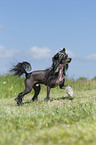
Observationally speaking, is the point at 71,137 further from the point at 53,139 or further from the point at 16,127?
the point at 16,127

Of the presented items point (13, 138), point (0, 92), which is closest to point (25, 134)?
point (13, 138)

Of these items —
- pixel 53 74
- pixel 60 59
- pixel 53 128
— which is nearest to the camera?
pixel 53 128

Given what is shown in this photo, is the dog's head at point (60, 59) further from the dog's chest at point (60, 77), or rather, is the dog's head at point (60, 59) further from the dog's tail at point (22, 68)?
the dog's tail at point (22, 68)

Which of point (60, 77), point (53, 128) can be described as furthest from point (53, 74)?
point (53, 128)

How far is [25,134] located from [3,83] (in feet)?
36.4

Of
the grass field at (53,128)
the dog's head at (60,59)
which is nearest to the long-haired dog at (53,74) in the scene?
the dog's head at (60,59)

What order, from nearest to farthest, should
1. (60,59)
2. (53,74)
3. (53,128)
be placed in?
(53,128)
(60,59)
(53,74)

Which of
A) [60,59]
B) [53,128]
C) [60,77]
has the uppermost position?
[60,59]

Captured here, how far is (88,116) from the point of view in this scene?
14.6 ft

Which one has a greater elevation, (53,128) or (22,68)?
(22,68)

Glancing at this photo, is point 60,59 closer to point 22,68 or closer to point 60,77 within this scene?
point 60,77

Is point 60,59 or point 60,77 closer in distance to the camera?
point 60,59

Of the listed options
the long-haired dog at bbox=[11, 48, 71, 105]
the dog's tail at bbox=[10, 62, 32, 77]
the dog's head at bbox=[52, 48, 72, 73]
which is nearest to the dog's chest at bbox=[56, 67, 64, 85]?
the long-haired dog at bbox=[11, 48, 71, 105]

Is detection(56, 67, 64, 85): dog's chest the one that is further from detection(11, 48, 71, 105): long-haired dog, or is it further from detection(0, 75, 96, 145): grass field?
detection(0, 75, 96, 145): grass field
